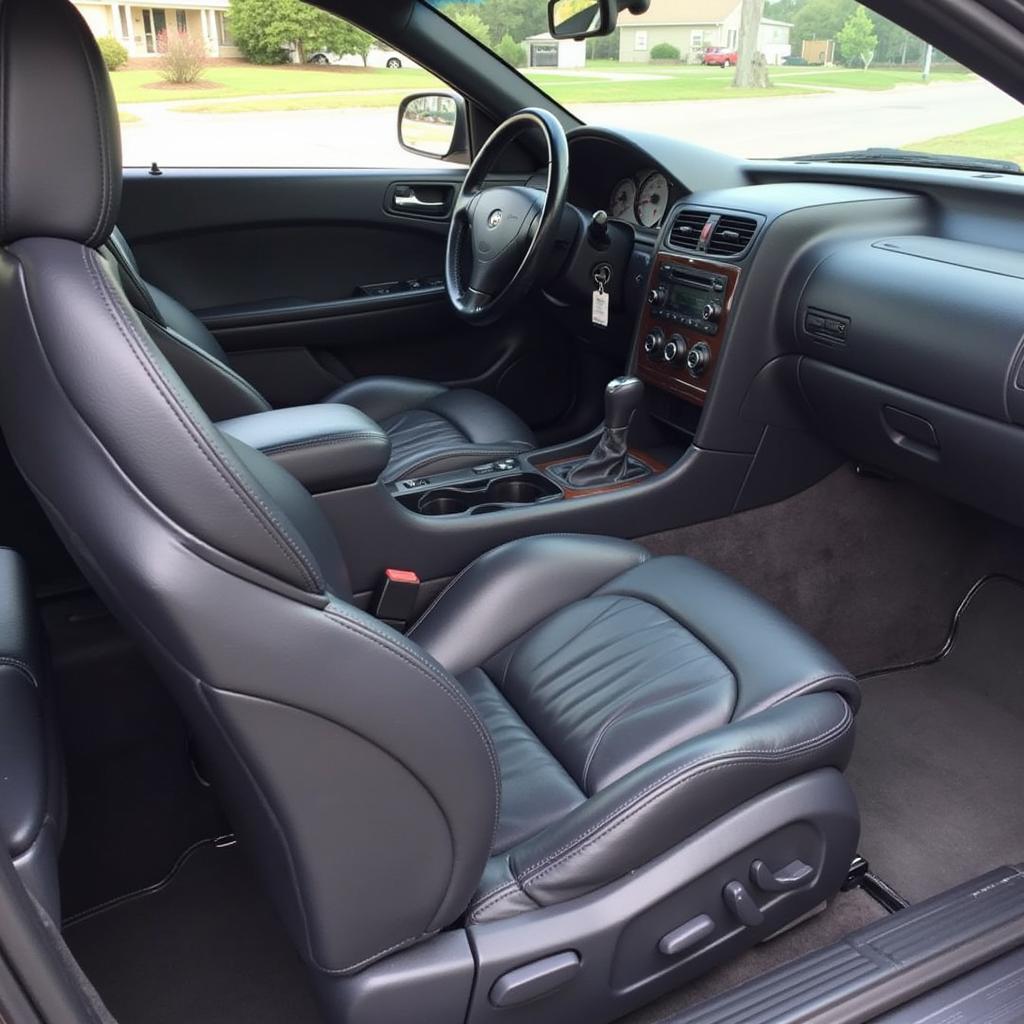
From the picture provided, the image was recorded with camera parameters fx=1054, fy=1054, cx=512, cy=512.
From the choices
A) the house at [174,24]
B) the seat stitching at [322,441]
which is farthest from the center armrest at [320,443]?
the house at [174,24]

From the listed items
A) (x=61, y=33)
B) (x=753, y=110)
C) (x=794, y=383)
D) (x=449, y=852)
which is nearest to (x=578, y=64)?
(x=753, y=110)

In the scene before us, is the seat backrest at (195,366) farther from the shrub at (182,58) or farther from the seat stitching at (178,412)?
the seat stitching at (178,412)

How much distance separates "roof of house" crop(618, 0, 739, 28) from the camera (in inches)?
79.4

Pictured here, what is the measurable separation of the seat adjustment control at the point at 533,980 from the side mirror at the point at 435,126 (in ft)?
7.35

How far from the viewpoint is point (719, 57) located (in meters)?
2.03

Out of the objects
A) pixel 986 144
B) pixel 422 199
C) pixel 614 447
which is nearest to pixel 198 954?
pixel 614 447

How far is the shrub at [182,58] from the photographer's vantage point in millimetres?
2088

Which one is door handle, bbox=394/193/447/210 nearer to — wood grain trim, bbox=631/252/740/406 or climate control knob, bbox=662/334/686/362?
wood grain trim, bbox=631/252/740/406

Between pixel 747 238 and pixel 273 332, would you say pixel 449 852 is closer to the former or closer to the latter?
pixel 747 238

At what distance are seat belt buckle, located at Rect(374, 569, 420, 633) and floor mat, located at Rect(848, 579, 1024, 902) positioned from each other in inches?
34.2

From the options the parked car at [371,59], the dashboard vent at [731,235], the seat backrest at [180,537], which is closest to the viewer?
the seat backrest at [180,537]

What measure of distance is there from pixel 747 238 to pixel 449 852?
4.37 ft

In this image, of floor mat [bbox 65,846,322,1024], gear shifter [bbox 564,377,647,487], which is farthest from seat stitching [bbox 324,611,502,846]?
gear shifter [bbox 564,377,647,487]

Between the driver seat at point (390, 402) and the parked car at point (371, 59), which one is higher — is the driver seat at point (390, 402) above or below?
below
